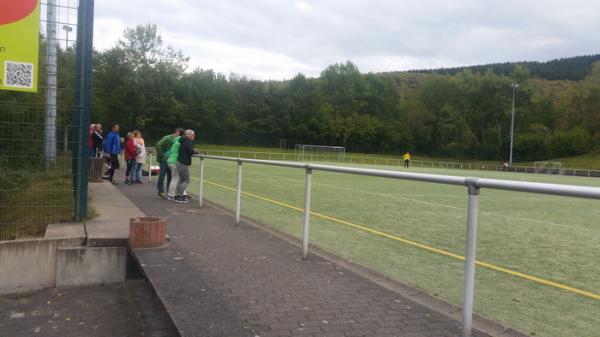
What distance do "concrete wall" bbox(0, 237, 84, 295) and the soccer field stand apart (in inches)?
140

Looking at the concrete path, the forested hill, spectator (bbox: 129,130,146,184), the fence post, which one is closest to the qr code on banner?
the fence post

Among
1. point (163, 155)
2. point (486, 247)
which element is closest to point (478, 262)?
point (486, 247)

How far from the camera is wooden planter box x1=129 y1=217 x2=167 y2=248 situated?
610cm

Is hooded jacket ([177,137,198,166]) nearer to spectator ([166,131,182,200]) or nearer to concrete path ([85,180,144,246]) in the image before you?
spectator ([166,131,182,200])

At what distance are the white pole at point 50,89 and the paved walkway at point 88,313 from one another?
2.55 meters

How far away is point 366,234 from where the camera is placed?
27.4 feet

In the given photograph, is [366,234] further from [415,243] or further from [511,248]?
[511,248]

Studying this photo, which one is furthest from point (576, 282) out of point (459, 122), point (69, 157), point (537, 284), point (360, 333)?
point (459, 122)

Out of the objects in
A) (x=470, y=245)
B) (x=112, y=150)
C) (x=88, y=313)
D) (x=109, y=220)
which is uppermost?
(x=112, y=150)

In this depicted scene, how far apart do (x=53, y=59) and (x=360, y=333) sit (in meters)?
6.14

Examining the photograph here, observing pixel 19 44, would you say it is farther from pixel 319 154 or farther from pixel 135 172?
pixel 319 154

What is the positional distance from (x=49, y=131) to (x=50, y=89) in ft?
2.07

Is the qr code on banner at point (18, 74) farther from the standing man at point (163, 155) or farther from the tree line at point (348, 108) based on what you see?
the tree line at point (348, 108)

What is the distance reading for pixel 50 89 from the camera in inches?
297
